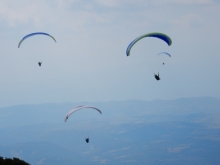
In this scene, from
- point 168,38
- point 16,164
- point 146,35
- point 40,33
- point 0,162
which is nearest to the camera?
point 16,164

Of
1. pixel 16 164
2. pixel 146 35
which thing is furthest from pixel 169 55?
pixel 16 164

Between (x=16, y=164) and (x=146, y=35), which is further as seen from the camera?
(x=146, y=35)

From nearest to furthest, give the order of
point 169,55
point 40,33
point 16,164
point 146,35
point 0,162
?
1. point 16,164
2. point 0,162
3. point 146,35
4. point 40,33
5. point 169,55

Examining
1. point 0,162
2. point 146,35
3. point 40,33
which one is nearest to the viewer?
point 0,162

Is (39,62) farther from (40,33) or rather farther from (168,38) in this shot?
(168,38)

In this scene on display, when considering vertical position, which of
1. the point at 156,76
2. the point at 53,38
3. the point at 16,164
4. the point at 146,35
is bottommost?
the point at 16,164

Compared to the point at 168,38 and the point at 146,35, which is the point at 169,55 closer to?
the point at 168,38

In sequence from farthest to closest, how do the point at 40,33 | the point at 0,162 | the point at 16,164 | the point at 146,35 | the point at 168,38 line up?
1. the point at 40,33
2. the point at 168,38
3. the point at 146,35
4. the point at 0,162
5. the point at 16,164

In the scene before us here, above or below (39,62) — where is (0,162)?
below

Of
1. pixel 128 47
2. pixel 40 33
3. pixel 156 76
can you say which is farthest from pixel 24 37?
pixel 156 76
